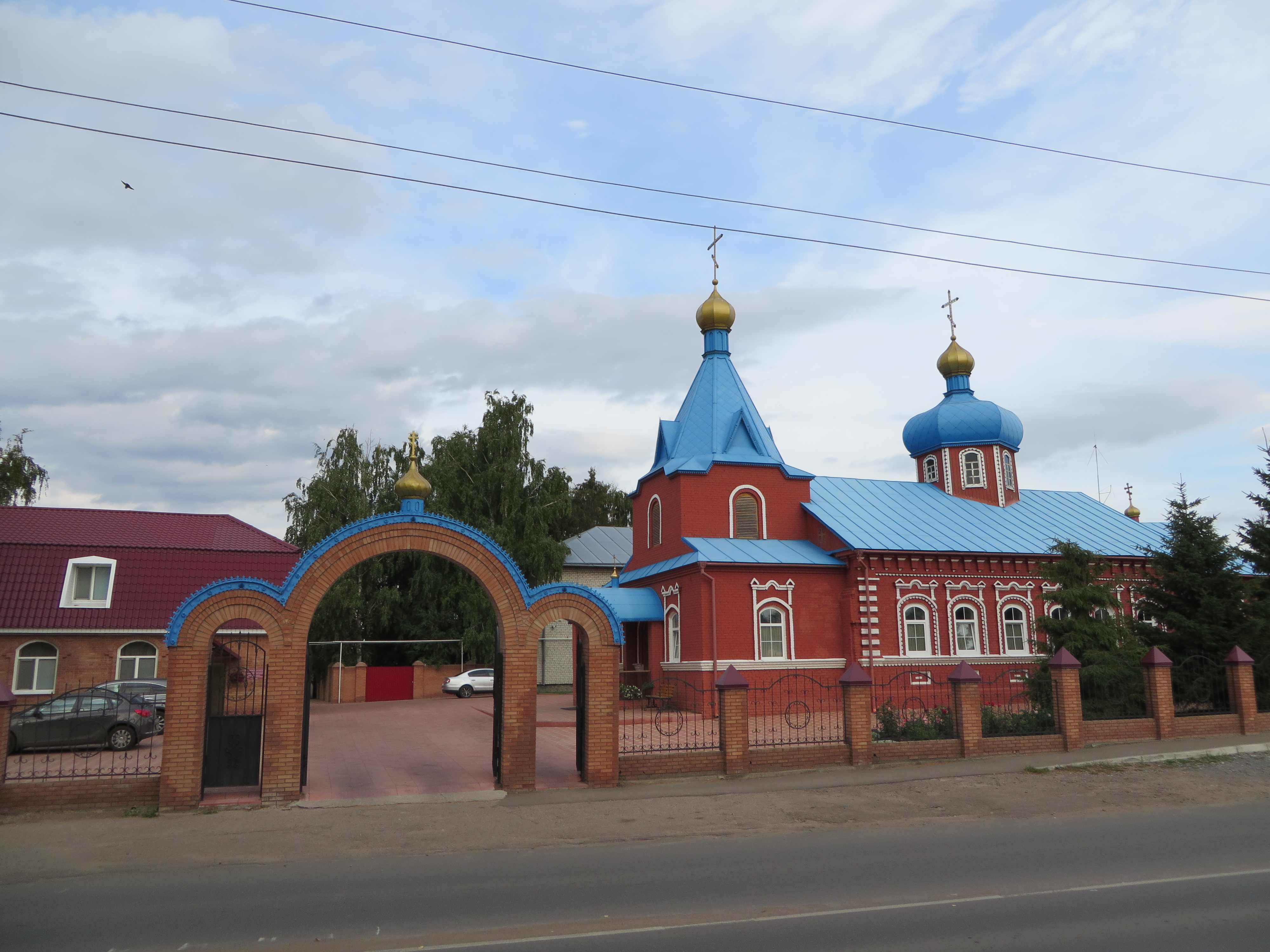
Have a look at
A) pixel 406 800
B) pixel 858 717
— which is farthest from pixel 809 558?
pixel 406 800

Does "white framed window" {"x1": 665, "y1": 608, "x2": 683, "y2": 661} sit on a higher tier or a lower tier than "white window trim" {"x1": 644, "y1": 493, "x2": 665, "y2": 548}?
lower

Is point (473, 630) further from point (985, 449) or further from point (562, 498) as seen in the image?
point (985, 449)

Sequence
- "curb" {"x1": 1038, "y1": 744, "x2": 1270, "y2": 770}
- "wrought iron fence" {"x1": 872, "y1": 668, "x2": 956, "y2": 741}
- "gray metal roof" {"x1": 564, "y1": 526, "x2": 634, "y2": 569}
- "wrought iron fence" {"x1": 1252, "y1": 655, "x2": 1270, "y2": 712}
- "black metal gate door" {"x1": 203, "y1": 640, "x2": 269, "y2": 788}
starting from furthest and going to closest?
"gray metal roof" {"x1": 564, "y1": 526, "x2": 634, "y2": 569}, "wrought iron fence" {"x1": 1252, "y1": 655, "x2": 1270, "y2": 712}, "wrought iron fence" {"x1": 872, "y1": 668, "x2": 956, "y2": 741}, "curb" {"x1": 1038, "y1": 744, "x2": 1270, "y2": 770}, "black metal gate door" {"x1": 203, "y1": 640, "x2": 269, "y2": 788}

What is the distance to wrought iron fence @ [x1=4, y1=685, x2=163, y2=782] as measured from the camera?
15.7 m

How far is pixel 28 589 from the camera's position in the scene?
70.8ft

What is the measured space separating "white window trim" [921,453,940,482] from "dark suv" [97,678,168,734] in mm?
22963

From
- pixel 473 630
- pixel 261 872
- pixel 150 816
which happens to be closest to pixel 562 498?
pixel 473 630

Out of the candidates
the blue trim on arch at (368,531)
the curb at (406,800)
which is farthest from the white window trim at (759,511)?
the curb at (406,800)

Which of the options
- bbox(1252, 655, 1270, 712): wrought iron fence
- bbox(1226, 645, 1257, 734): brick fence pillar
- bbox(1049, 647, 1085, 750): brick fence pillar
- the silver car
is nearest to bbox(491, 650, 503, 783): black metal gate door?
bbox(1049, 647, 1085, 750): brick fence pillar

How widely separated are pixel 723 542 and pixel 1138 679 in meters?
10.1

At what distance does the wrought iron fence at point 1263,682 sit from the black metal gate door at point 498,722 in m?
14.9

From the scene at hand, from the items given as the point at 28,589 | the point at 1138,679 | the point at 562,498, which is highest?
the point at 562,498

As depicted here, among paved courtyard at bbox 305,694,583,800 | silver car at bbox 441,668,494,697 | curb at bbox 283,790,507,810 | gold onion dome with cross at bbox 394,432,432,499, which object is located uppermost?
gold onion dome with cross at bbox 394,432,432,499

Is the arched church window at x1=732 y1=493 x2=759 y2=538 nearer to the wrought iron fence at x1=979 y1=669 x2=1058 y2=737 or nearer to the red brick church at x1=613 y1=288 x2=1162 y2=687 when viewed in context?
the red brick church at x1=613 y1=288 x2=1162 y2=687
